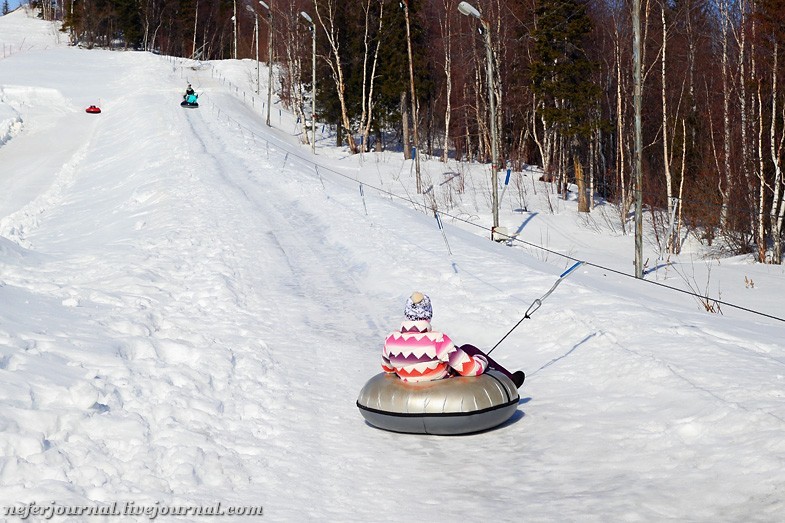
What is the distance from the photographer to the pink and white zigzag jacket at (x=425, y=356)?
6.74m

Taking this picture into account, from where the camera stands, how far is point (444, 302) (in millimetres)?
11359

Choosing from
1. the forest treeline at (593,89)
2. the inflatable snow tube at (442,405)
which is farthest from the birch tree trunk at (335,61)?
the inflatable snow tube at (442,405)

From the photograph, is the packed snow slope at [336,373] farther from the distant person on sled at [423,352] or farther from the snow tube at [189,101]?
the snow tube at [189,101]

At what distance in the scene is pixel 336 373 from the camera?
27.5 feet

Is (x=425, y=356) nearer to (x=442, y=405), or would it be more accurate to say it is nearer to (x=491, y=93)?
(x=442, y=405)

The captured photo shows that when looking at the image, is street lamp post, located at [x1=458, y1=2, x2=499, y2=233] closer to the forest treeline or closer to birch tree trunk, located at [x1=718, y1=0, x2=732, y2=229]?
the forest treeline

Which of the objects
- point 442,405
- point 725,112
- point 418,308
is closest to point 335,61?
point 725,112

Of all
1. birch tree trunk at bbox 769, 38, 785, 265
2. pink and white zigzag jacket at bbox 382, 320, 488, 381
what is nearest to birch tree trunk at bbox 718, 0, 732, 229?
birch tree trunk at bbox 769, 38, 785, 265

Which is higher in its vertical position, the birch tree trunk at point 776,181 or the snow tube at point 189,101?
the snow tube at point 189,101

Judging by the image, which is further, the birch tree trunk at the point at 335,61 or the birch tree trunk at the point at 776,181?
the birch tree trunk at the point at 335,61

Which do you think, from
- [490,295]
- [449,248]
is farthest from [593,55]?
[490,295]

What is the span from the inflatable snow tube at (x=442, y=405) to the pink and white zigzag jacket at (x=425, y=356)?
3.4 inches

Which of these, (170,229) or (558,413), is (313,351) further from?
(170,229)

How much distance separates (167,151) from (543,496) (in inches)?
920
